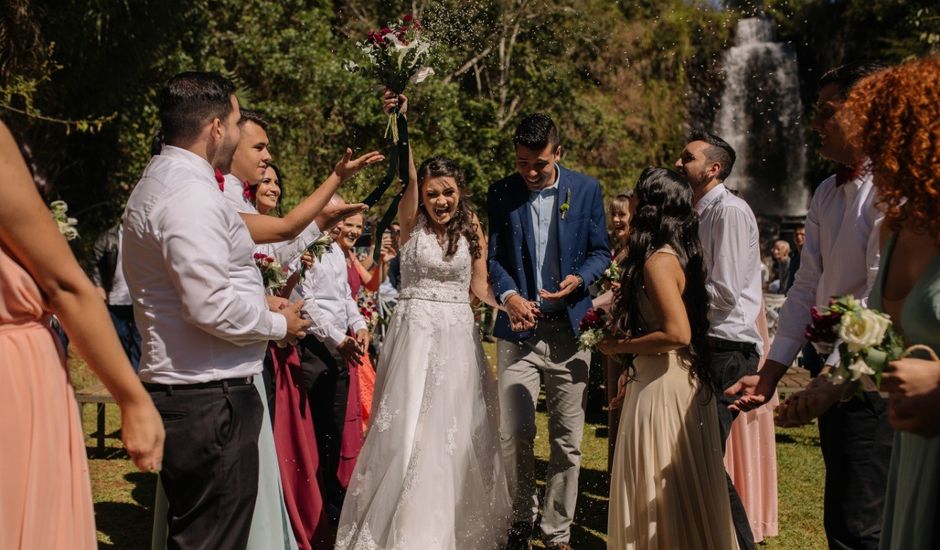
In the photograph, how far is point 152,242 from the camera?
134 inches

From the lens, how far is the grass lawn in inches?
249

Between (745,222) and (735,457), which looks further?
(735,457)

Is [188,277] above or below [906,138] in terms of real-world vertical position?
below

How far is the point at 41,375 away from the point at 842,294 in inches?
126

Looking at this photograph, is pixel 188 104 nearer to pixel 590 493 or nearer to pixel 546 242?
pixel 546 242

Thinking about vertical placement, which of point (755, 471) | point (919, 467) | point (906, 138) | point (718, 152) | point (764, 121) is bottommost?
point (755, 471)

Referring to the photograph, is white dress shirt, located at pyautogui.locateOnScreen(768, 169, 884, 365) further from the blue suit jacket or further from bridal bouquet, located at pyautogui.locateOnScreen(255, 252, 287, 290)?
bridal bouquet, located at pyautogui.locateOnScreen(255, 252, 287, 290)

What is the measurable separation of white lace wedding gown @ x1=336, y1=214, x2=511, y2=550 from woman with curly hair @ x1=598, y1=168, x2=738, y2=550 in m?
1.13

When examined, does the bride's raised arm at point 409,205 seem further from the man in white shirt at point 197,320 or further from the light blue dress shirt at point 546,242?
the man in white shirt at point 197,320

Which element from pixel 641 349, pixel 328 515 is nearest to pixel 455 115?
pixel 328 515

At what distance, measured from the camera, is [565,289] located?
5891 millimetres

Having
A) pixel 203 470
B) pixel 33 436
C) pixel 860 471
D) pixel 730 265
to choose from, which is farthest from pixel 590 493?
pixel 33 436

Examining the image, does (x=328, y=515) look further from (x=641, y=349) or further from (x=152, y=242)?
(x=152, y=242)

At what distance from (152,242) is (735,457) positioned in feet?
14.6
